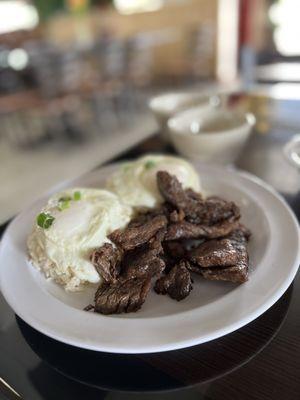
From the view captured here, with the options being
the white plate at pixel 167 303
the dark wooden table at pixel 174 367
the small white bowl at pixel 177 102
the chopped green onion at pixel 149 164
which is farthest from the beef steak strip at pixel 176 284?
the small white bowl at pixel 177 102

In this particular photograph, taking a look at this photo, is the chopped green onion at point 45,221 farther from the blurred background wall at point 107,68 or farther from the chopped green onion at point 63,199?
the blurred background wall at point 107,68

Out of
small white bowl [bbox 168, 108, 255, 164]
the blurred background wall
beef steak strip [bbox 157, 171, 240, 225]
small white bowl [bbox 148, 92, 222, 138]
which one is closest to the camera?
beef steak strip [bbox 157, 171, 240, 225]

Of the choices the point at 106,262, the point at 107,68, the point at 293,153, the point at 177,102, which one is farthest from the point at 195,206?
the point at 107,68

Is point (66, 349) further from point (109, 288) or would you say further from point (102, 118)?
point (102, 118)

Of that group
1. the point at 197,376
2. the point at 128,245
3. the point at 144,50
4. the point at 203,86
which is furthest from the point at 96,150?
the point at 197,376

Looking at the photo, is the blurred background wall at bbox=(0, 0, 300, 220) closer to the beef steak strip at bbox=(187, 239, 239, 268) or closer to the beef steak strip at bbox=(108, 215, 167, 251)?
the beef steak strip at bbox=(108, 215, 167, 251)

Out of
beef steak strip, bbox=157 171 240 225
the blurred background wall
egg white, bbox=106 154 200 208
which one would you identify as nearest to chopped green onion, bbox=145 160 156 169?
egg white, bbox=106 154 200 208
